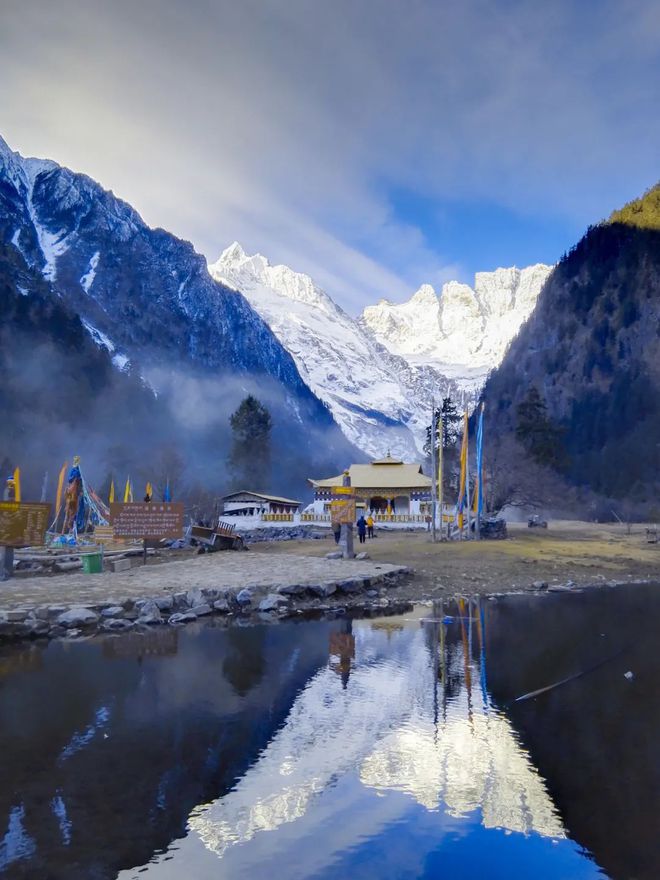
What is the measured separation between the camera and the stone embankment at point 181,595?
53.7ft

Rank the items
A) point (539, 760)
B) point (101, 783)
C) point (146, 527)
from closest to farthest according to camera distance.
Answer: point (101, 783), point (539, 760), point (146, 527)

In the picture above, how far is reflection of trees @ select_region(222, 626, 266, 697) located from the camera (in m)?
12.4

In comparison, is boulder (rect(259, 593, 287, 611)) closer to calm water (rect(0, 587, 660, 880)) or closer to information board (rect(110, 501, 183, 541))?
calm water (rect(0, 587, 660, 880))

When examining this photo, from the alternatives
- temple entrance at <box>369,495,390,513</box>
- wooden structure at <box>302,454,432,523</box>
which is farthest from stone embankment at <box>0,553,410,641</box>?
temple entrance at <box>369,495,390,513</box>

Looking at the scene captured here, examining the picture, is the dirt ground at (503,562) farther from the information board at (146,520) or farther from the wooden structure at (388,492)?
the wooden structure at (388,492)

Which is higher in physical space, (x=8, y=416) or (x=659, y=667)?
(x=8, y=416)

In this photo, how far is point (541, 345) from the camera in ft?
550

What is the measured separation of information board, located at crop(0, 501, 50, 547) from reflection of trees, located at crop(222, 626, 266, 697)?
32.5ft

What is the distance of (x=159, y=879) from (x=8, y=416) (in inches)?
4654

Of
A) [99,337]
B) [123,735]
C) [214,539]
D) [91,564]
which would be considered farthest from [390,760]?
[99,337]

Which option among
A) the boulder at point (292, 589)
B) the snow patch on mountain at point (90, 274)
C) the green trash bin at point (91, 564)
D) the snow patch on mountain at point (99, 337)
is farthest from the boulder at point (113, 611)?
the snow patch on mountain at point (90, 274)

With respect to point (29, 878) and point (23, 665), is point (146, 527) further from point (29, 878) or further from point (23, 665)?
point (29, 878)

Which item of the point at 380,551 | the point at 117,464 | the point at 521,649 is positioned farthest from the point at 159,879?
the point at 117,464

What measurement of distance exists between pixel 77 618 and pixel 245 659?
5.14m
